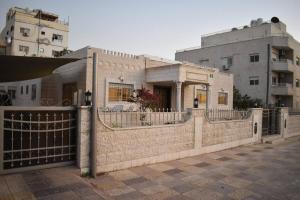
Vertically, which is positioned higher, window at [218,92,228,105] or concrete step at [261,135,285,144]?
window at [218,92,228,105]

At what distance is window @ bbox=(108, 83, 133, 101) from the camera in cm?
1151

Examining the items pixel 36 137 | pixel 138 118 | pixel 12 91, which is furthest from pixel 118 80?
pixel 12 91

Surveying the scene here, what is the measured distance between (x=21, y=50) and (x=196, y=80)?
28374 millimetres

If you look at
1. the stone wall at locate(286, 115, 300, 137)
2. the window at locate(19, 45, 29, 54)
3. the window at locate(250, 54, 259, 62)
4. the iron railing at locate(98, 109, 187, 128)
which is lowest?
the stone wall at locate(286, 115, 300, 137)

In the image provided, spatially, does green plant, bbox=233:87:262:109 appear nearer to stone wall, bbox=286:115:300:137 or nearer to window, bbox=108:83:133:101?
stone wall, bbox=286:115:300:137

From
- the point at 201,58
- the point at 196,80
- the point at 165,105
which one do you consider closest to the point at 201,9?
the point at 196,80

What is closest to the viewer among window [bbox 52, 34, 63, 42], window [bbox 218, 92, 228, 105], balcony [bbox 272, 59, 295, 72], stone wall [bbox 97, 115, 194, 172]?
stone wall [bbox 97, 115, 194, 172]

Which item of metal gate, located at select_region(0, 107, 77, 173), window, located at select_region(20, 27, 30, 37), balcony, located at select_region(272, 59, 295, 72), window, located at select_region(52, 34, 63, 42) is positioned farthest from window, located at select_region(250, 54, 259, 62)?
window, located at select_region(20, 27, 30, 37)

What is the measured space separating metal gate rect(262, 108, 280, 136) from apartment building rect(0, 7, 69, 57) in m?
26.5

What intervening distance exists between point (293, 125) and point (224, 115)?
903 cm

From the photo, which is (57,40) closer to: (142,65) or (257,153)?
(142,65)

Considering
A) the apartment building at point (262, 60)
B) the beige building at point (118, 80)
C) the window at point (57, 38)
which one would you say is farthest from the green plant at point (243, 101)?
the window at point (57, 38)

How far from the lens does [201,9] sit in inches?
441

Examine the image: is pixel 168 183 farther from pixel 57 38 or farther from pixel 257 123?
pixel 57 38
